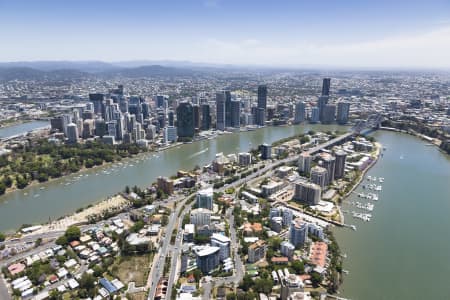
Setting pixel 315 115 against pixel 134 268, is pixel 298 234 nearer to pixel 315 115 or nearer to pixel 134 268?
pixel 134 268

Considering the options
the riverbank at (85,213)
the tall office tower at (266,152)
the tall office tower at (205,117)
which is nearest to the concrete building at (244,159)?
the tall office tower at (266,152)

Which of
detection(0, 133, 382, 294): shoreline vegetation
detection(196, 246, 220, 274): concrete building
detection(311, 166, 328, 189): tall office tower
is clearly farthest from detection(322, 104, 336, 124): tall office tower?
detection(196, 246, 220, 274): concrete building

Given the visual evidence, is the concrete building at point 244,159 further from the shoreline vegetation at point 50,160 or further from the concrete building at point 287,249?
the concrete building at point 287,249

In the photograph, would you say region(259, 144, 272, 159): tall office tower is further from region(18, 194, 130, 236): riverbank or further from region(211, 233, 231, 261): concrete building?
region(211, 233, 231, 261): concrete building

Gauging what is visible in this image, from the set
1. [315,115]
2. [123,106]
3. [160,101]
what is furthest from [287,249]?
[160,101]

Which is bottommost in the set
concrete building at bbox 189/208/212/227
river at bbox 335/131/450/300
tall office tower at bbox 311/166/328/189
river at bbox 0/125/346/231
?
river at bbox 0/125/346/231

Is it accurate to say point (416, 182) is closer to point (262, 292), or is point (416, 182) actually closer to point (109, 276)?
point (262, 292)

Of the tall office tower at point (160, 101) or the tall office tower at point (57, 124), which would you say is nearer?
the tall office tower at point (57, 124)
